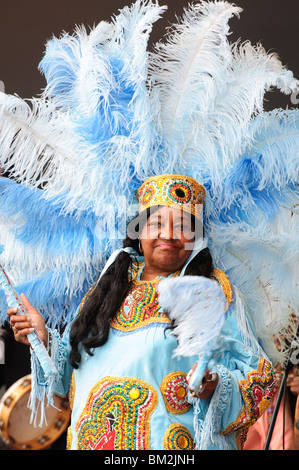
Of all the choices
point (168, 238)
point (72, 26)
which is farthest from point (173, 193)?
point (72, 26)

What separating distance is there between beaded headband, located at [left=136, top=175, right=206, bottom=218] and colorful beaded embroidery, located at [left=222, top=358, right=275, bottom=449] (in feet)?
1.86

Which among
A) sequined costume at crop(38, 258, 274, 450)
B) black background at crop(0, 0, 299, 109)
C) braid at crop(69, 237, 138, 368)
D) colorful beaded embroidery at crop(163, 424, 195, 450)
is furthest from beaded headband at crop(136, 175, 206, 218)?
black background at crop(0, 0, 299, 109)

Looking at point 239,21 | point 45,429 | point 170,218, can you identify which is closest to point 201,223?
point 170,218

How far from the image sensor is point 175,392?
2346 mm

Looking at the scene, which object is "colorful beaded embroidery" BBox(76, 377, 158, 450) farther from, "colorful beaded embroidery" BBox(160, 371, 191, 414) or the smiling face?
the smiling face

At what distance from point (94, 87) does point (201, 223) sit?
1.94ft

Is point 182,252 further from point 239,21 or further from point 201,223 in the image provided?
point 239,21

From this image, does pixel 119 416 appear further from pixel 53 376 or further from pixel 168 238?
pixel 168 238

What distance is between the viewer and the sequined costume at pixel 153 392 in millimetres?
2291

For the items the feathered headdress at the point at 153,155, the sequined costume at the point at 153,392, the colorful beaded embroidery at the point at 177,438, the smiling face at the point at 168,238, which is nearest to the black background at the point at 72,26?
the feathered headdress at the point at 153,155

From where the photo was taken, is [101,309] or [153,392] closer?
[153,392]

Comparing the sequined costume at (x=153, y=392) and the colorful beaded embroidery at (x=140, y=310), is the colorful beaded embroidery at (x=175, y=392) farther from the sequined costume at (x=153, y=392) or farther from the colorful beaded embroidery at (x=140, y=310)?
the colorful beaded embroidery at (x=140, y=310)

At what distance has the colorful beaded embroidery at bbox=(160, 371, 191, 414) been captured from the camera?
2.34 meters

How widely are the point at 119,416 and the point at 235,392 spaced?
36 cm
